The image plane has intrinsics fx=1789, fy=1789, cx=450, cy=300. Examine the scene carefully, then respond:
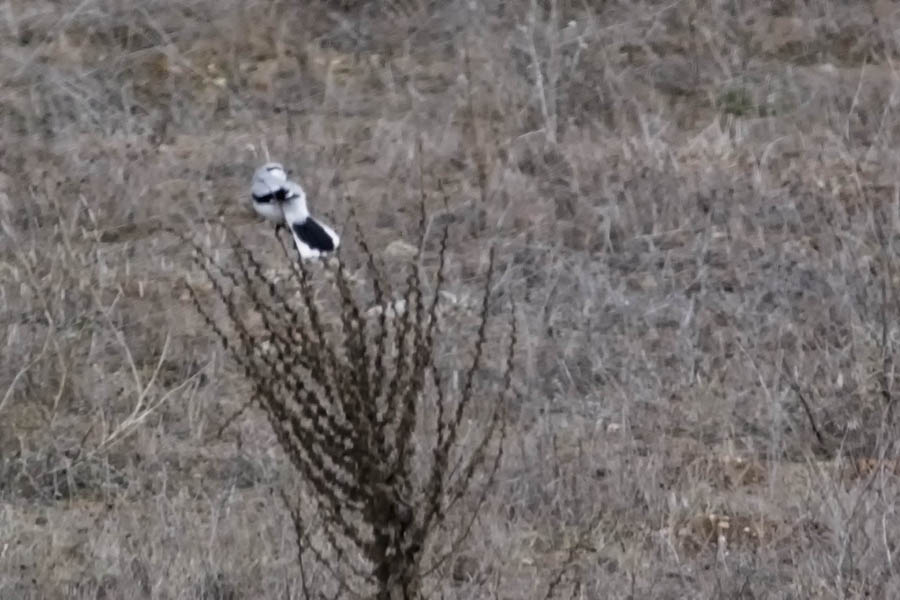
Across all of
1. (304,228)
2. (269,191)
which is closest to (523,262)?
(304,228)

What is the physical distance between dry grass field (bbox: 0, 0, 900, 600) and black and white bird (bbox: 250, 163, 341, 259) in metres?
0.23

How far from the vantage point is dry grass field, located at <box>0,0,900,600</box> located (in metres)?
4.77

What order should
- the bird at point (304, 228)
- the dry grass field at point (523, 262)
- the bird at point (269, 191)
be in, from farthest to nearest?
1. the bird at point (269, 191)
2. the bird at point (304, 228)
3. the dry grass field at point (523, 262)

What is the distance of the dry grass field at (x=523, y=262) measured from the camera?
188 inches

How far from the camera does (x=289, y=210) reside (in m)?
7.61

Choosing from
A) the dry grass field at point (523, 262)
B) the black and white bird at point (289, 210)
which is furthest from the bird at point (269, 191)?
the dry grass field at point (523, 262)

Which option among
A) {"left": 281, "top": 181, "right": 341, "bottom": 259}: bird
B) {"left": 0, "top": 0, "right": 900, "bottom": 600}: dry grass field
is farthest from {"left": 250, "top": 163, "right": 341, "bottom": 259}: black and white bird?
{"left": 0, "top": 0, "right": 900, "bottom": 600}: dry grass field

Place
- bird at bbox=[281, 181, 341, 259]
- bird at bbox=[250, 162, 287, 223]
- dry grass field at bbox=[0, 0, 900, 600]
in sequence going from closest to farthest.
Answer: dry grass field at bbox=[0, 0, 900, 600] < bird at bbox=[281, 181, 341, 259] < bird at bbox=[250, 162, 287, 223]

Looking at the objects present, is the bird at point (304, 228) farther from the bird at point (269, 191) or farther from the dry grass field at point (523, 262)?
the dry grass field at point (523, 262)

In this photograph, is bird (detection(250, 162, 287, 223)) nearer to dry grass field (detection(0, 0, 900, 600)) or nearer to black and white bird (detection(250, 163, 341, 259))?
black and white bird (detection(250, 163, 341, 259))

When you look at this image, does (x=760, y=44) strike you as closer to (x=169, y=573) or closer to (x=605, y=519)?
(x=605, y=519)

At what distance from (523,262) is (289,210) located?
1.04 metres

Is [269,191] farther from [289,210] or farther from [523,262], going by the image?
[523,262]

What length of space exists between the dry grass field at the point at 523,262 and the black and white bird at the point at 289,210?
0.23 meters
